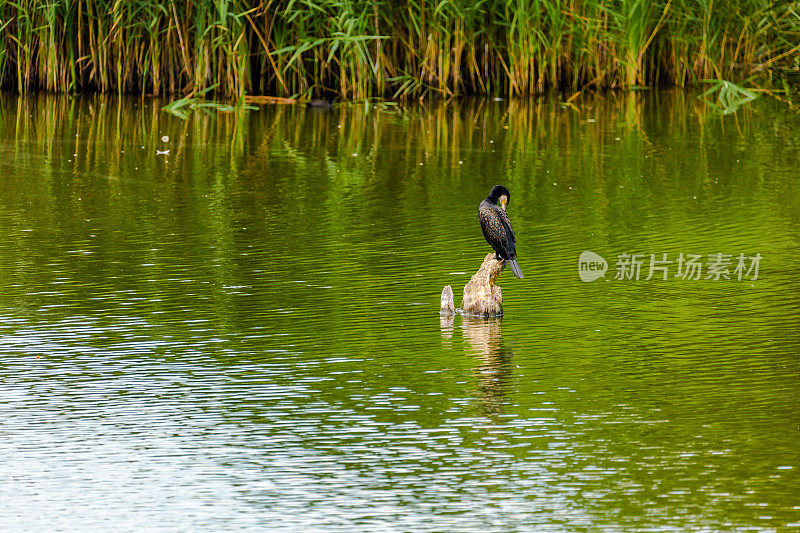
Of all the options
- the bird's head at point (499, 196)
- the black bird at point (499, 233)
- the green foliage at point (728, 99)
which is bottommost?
the black bird at point (499, 233)

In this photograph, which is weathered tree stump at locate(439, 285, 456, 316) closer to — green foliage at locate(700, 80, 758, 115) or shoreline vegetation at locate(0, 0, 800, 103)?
shoreline vegetation at locate(0, 0, 800, 103)

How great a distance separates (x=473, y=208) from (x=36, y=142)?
15.6 ft

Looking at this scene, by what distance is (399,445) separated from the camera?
4680 millimetres

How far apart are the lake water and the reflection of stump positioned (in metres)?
0.09

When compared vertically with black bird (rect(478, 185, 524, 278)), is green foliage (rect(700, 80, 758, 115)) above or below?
above

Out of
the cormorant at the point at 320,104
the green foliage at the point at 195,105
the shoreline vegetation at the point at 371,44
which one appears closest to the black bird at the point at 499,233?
the shoreline vegetation at the point at 371,44

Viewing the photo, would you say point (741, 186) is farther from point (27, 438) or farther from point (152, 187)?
point (27, 438)

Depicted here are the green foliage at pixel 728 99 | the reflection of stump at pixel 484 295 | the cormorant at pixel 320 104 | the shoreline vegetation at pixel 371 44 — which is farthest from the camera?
the cormorant at pixel 320 104

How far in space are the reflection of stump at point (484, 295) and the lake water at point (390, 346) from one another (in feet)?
0.29

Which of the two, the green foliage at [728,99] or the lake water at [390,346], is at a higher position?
the green foliage at [728,99]

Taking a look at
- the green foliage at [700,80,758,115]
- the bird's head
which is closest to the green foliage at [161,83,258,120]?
the green foliage at [700,80,758,115]

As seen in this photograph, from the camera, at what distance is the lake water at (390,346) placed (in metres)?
4.26

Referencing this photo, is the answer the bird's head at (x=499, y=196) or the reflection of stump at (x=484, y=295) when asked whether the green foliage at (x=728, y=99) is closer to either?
the bird's head at (x=499, y=196)

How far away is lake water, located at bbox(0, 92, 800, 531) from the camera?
14.0 feet
